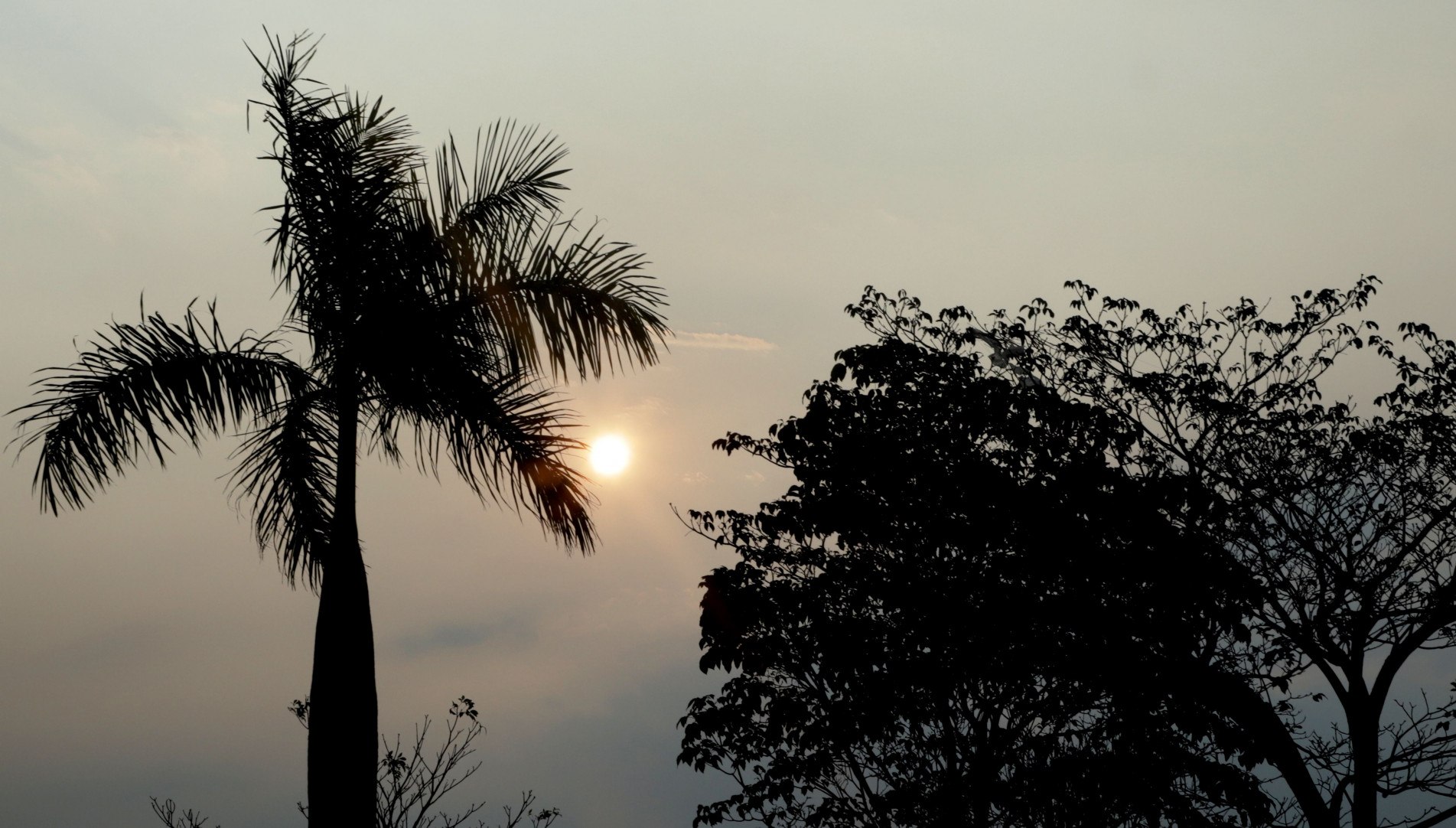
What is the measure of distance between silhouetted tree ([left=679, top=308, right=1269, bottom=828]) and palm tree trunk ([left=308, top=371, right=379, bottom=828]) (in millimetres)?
4904

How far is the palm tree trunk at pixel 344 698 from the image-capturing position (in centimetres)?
649

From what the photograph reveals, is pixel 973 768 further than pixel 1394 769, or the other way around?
pixel 1394 769

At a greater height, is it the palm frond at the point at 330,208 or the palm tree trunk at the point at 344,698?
the palm frond at the point at 330,208

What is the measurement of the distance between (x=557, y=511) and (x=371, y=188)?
2554 mm

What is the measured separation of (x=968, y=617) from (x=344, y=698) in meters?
5.86

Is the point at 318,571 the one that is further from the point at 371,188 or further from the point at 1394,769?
the point at 1394,769

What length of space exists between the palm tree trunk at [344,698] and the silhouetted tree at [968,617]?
490 cm

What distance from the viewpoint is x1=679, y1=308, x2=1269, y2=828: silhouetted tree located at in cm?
1011

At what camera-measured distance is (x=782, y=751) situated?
11383 mm

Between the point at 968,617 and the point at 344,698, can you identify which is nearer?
the point at 344,698

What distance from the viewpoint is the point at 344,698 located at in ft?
21.7

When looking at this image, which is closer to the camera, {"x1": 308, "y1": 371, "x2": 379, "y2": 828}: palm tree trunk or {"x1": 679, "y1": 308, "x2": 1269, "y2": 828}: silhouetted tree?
{"x1": 308, "y1": 371, "x2": 379, "y2": 828}: palm tree trunk

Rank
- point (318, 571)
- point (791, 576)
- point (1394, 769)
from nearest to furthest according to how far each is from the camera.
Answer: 1. point (318, 571)
2. point (791, 576)
3. point (1394, 769)

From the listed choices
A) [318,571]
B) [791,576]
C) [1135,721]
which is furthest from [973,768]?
[318,571]
